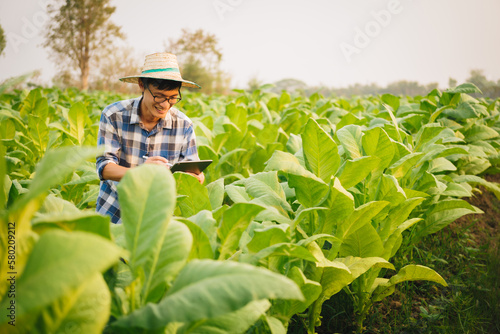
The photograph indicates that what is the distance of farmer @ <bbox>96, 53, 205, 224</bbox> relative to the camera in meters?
2.26

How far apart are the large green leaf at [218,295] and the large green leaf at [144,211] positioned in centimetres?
14

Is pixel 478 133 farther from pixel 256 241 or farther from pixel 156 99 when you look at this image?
pixel 256 241

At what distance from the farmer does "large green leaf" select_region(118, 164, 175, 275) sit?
134 cm

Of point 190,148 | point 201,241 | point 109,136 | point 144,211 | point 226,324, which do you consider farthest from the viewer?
point 190,148

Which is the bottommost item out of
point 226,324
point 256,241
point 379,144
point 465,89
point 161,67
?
point 226,324

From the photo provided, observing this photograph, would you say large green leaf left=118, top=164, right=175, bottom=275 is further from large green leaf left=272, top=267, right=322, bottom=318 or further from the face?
the face

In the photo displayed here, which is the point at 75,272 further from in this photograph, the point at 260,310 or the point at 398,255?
the point at 398,255

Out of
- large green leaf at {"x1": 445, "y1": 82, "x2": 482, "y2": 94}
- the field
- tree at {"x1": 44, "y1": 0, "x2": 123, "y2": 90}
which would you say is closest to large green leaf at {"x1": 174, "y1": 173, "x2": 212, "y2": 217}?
the field

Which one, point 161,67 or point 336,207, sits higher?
point 161,67

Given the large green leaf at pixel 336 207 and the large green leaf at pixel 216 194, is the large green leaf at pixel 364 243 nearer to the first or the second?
the large green leaf at pixel 336 207

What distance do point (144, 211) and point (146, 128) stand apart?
5.74ft

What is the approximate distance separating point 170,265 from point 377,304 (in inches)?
71.6

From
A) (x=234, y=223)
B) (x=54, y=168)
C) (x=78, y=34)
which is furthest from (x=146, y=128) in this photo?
(x=78, y=34)

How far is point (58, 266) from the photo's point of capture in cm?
58
